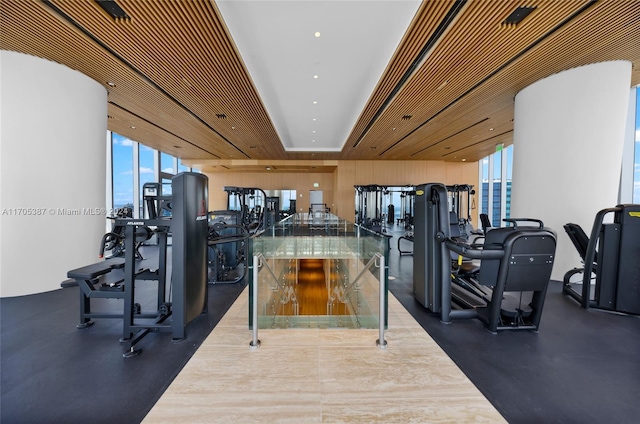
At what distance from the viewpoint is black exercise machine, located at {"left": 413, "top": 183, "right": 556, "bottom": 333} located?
105 inches

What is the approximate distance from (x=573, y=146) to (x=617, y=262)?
2.16m

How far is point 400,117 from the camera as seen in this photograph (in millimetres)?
6781

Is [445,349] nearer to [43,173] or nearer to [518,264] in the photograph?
[518,264]

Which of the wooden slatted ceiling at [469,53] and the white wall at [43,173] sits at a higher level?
the wooden slatted ceiling at [469,53]

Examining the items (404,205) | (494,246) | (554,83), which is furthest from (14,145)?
(404,205)

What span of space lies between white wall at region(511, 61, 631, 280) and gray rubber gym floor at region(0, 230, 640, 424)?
1890 millimetres

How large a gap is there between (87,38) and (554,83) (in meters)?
7.54

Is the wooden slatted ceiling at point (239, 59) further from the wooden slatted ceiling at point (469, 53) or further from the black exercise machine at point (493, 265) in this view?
the black exercise machine at point (493, 265)

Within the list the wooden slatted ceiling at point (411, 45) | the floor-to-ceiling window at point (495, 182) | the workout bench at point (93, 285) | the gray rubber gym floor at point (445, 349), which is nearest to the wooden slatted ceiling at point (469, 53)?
the wooden slatted ceiling at point (411, 45)

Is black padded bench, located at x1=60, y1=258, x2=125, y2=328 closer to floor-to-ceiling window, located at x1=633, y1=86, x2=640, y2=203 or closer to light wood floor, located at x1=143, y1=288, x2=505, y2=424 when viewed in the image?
light wood floor, located at x1=143, y1=288, x2=505, y2=424

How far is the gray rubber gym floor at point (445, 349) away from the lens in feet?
5.74

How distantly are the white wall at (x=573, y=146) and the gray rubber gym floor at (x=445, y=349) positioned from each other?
6.20 ft

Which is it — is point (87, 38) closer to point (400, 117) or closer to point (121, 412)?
point (121, 412)

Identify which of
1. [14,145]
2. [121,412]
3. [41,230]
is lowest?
[121,412]
